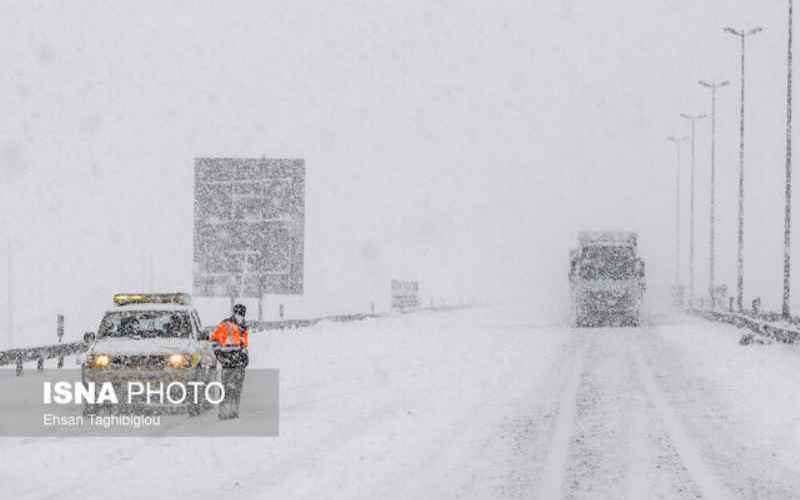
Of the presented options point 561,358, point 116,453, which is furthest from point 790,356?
point 116,453

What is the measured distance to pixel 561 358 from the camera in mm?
29484

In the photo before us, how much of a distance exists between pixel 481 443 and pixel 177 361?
15.7ft

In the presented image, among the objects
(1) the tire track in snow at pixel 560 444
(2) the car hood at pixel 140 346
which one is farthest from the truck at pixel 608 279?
(2) the car hood at pixel 140 346

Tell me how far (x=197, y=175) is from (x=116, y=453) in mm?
26521

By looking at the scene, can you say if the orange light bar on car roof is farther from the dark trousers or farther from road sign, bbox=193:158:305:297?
road sign, bbox=193:158:305:297

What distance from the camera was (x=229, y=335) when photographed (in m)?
16.3

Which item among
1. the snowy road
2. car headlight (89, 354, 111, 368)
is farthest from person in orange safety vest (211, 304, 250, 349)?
car headlight (89, 354, 111, 368)

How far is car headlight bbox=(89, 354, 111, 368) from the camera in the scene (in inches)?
663

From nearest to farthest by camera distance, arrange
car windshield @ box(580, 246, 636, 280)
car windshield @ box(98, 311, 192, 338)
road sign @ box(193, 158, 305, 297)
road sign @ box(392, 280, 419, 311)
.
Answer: car windshield @ box(98, 311, 192, 338), road sign @ box(193, 158, 305, 297), car windshield @ box(580, 246, 636, 280), road sign @ box(392, 280, 419, 311)

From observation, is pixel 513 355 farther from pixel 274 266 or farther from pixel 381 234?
pixel 381 234

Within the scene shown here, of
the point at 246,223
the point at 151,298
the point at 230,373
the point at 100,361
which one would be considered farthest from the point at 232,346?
the point at 246,223

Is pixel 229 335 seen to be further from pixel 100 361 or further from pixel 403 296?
pixel 403 296

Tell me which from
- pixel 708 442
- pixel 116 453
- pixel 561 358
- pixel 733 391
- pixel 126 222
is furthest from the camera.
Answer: pixel 126 222

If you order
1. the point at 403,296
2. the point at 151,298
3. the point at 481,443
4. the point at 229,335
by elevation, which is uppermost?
the point at 151,298
